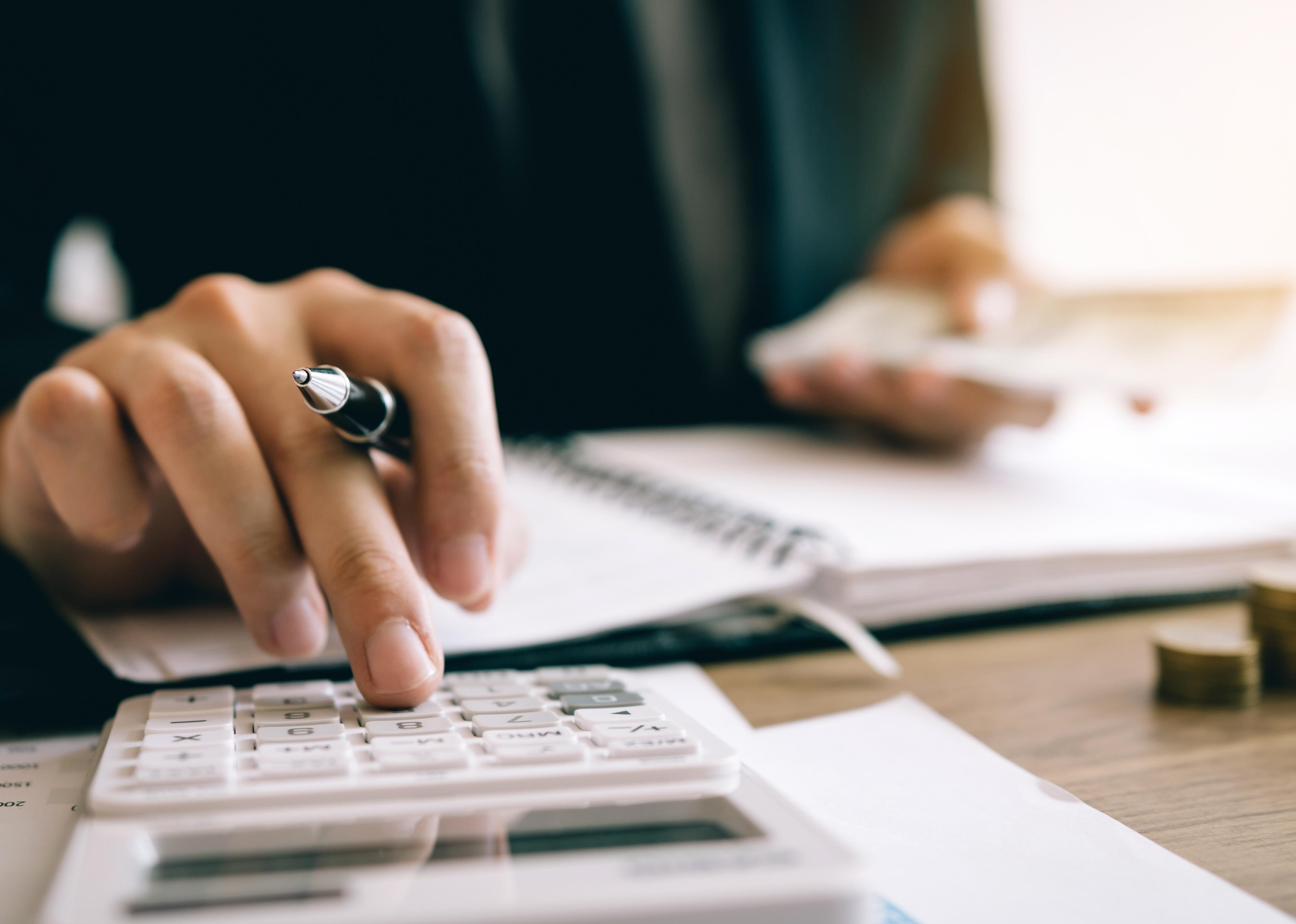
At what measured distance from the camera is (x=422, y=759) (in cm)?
29

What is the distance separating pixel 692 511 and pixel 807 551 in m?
0.12

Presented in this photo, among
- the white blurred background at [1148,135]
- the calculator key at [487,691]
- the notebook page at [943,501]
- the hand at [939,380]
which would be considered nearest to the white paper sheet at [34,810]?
the calculator key at [487,691]

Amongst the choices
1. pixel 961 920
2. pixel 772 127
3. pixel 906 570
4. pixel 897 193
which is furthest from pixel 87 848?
pixel 897 193

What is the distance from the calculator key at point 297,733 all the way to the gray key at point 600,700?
8 cm

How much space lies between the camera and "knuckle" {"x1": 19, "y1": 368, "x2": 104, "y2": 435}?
43 centimetres

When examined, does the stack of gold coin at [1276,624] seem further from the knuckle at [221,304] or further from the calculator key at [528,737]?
the knuckle at [221,304]

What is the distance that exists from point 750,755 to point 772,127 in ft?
4.29

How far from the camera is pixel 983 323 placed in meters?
1.05

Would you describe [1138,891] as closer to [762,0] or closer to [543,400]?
[543,400]

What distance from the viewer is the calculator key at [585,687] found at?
38 cm

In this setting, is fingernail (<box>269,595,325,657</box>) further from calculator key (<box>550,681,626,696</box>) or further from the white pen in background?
the white pen in background

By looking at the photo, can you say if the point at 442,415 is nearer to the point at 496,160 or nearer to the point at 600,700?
the point at 600,700

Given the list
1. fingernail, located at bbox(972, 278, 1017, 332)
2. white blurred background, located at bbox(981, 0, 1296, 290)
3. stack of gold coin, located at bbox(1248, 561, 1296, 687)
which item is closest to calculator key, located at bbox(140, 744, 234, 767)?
stack of gold coin, located at bbox(1248, 561, 1296, 687)

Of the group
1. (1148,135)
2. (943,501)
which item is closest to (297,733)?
(943,501)
